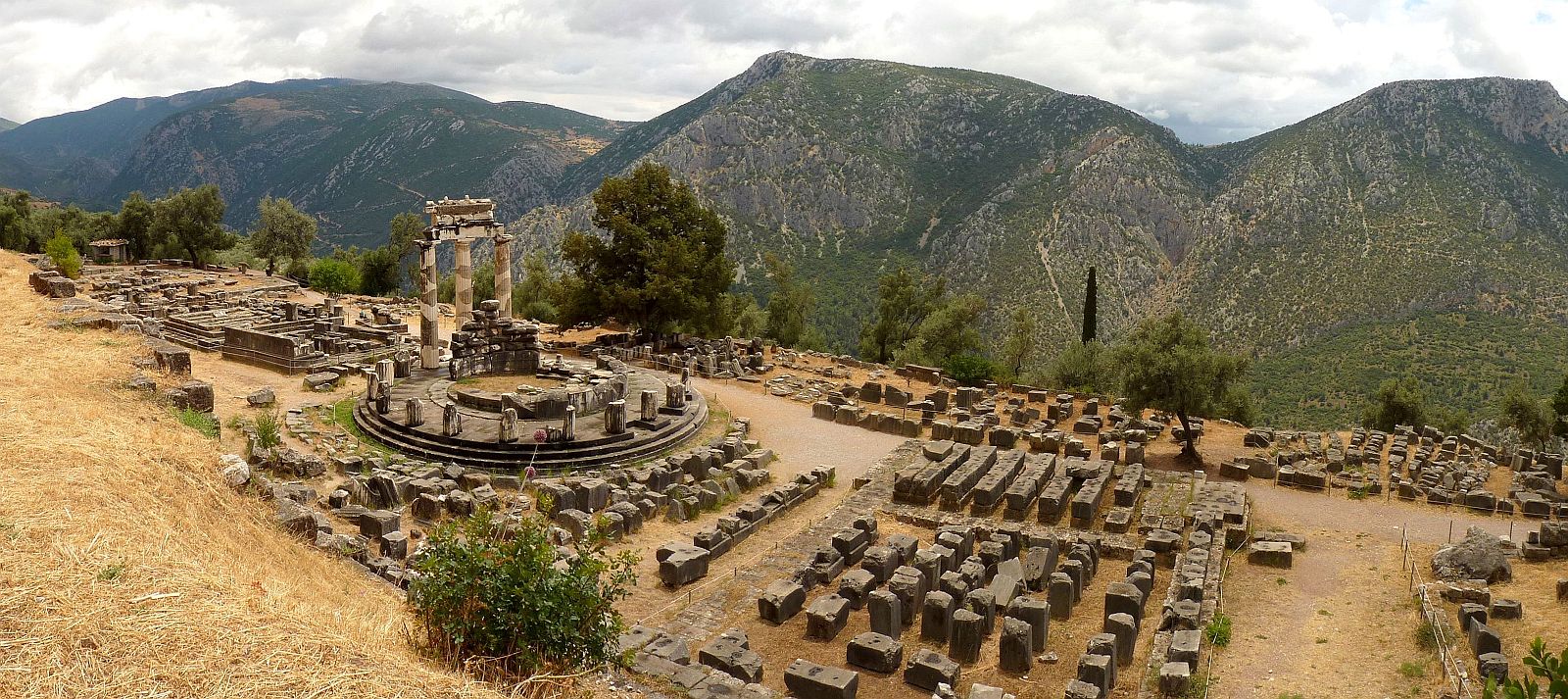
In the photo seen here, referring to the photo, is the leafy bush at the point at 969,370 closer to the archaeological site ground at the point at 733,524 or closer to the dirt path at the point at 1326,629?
the archaeological site ground at the point at 733,524

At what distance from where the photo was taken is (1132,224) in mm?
95750

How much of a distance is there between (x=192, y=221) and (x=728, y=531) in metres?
62.9

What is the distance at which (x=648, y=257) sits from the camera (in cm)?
4247

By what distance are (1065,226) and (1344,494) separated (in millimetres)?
66953

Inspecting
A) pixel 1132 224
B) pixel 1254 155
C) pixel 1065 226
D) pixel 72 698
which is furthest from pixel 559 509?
pixel 1254 155

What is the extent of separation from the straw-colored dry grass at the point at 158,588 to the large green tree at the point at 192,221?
60.7 meters

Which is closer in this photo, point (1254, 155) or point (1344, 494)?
point (1344, 494)

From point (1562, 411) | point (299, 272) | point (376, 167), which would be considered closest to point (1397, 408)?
point (1562, 411)

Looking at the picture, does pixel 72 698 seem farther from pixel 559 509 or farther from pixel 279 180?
pixel 279 180

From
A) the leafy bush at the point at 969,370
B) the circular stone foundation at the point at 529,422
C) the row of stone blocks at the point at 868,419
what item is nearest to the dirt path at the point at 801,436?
the row of stone blocks at the point at 868,419

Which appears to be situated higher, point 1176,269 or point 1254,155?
point 1254,155

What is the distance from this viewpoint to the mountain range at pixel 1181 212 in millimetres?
67250

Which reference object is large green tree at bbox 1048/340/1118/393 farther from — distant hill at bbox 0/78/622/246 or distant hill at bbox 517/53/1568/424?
distant hill at bbox 0/78/622/246

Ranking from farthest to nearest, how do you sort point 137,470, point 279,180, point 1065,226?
point 279,180 → point 1065,226 → point 137,470
